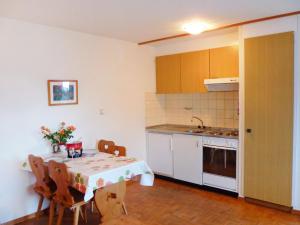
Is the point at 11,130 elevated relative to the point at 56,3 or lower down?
lower down

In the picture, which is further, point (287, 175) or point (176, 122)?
point (176, 122)

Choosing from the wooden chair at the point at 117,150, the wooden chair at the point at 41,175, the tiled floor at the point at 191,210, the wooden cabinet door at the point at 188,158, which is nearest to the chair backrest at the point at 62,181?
the wooden chair at the point at 41,175

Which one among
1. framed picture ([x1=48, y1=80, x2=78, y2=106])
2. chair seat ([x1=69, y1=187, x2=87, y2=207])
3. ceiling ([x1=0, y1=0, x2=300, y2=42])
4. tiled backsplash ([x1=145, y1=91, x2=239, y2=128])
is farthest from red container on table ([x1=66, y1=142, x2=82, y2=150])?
tiled backsplash ([x1=145, y1=91, x2=239, y2=128])

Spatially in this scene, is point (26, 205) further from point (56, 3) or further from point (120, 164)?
point (56, 3)

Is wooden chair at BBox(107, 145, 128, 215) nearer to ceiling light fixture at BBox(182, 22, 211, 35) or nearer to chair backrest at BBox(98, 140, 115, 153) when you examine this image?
chair backrest at BBox(98, 140, 115, 153)

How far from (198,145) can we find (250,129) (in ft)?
2.72

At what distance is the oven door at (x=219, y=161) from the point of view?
362 cm

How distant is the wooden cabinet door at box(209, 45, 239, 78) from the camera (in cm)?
370

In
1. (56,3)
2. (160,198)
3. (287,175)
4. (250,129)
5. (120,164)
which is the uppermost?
(56,3)

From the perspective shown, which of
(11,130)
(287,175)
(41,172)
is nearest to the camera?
(41,172)

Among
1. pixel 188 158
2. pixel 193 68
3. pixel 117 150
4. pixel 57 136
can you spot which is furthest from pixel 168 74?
pixel 57 136

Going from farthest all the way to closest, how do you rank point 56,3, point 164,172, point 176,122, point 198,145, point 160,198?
point 176,122 → point 164,172 → point 198,145 → point 160,198 → point 56,3

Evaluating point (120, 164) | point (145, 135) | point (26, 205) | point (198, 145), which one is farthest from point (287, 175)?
point (26, 205)

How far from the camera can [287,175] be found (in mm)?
3111
